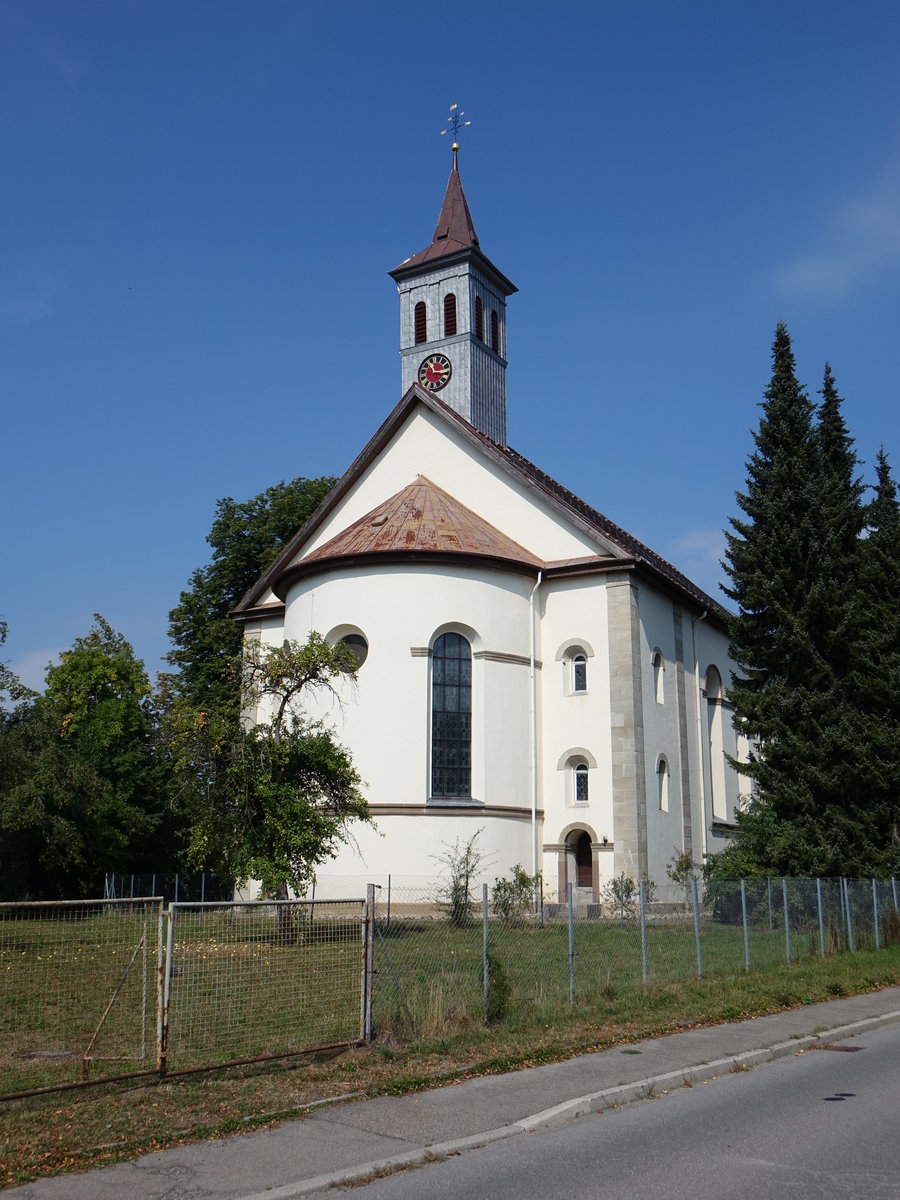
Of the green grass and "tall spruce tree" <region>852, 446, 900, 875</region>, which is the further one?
"tall spruce tree" <region>852, 446, 900, 875</region>

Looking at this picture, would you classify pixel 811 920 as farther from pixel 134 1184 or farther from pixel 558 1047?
pixel 134 1184

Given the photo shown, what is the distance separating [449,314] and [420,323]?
3.94 ft

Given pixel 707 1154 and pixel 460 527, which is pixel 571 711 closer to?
pixel 460 527

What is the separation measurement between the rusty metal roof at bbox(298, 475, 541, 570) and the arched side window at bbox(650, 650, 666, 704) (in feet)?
15.0

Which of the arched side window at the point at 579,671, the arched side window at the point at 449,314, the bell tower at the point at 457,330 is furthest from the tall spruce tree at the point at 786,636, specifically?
the arched side window at the point at 449,314

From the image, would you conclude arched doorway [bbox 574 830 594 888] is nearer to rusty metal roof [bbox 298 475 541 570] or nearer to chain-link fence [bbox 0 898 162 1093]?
rusty metal roof [bbox 298 475 541 570]

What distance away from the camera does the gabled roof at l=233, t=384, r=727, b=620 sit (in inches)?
1165

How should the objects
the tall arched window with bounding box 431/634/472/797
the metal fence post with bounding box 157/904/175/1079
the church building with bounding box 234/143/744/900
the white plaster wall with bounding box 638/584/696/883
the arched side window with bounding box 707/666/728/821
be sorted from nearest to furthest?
the metal fence post with bounding box 157/904/175/1079 < the church building with bounding box 234/143/744/900 < the tall arched window with bounding box 431/634/472/797 < the white plaster wall with bounding box 638/584/696/883 < the arched side window with bounding box 707/666/728/821

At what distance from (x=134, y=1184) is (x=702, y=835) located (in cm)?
2811

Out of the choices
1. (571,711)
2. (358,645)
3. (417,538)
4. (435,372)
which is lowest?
(571,711)

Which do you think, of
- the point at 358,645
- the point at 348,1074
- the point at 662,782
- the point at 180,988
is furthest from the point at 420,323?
the point at 348,1074

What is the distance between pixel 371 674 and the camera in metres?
28.3

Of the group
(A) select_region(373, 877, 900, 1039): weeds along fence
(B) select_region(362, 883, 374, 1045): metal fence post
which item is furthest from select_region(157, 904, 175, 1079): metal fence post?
(A) select_region(373, 877, 900, 1039): weeds along fence

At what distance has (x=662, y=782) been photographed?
3142cm
